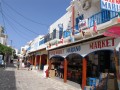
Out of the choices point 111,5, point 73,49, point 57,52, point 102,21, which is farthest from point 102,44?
point 57,52

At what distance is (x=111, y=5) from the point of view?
1203 cm

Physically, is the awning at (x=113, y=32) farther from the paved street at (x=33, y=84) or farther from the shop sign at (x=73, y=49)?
the paved street at (x=33, y=84)

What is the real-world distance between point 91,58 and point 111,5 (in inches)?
343

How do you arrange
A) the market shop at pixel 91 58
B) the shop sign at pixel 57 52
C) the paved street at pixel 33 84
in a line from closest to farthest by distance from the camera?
the market shop at pixel 91 58, the paved street at pixel 33 84, the shop sign at pixel 57 52

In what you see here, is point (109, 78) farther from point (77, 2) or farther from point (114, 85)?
point (77, 2)

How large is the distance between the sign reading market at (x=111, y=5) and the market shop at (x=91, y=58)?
1576mm

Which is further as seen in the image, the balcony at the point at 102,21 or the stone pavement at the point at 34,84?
the stone pavement at the point at 34,84

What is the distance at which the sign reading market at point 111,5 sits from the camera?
38.5ft

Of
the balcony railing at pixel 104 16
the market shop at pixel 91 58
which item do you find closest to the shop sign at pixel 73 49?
the market shop at pixel 91 58

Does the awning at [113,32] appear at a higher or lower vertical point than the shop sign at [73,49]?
higher

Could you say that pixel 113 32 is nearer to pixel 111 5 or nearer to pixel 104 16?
pixel 111 5

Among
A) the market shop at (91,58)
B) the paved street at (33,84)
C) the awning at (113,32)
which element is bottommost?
the paved street at (33,84)

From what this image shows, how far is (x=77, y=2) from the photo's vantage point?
20688 mm

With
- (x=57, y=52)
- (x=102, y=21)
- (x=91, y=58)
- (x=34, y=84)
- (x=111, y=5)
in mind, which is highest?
(x=111, y=5)
